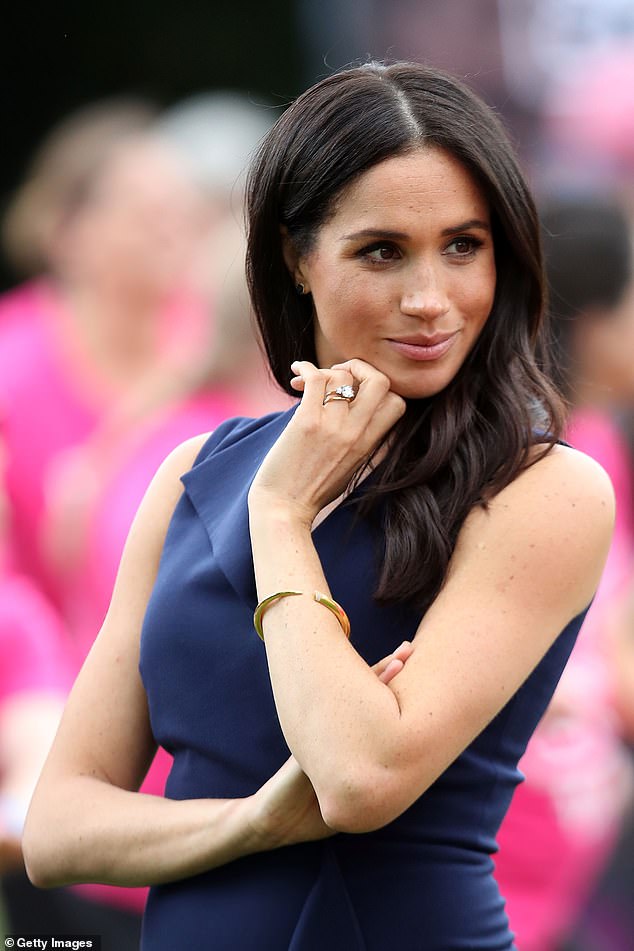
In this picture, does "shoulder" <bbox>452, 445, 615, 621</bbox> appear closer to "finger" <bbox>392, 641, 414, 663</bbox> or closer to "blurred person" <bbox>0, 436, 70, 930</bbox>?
"finger" <bbox>392, 641, 414, 663</bbox>

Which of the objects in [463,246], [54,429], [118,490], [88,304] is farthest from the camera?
[88,304]

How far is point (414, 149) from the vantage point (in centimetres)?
242

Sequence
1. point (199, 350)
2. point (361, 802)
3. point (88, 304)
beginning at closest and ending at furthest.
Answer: point (361, 802) → point (199, 350) → point (88, 304)

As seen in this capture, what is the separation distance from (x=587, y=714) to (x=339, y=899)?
2.36 metres

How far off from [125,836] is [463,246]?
1.06 metres

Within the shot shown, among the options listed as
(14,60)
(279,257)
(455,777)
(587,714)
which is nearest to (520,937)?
(587,714)

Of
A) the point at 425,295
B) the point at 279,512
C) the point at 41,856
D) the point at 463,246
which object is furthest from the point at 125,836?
the point at 463,246

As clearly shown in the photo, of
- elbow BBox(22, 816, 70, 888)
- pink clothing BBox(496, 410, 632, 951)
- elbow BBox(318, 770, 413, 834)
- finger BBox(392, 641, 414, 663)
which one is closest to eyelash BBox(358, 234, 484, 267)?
finger BBox(392, 641, 414, 663)

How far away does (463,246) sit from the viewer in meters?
2.48

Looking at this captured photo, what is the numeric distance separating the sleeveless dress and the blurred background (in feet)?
1.74

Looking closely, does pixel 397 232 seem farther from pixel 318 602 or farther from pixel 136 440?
pixel 136 440

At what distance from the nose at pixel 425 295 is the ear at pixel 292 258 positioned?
0.88ft

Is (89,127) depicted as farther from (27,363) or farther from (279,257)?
(279,257)

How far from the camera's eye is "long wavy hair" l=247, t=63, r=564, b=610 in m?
2.39
